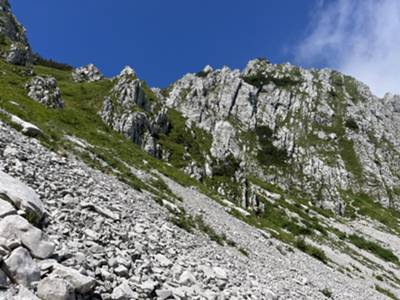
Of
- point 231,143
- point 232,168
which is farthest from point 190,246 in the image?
point 231,143

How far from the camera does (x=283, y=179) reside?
616 ft

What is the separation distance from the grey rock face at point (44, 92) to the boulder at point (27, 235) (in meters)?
53.1

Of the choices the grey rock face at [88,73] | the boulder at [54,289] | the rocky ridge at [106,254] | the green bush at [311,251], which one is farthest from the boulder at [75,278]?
the grey rock face at [88,73]

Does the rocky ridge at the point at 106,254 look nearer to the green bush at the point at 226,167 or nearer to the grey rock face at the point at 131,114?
the green bush at the point at 226,167

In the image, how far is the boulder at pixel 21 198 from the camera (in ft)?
30.2

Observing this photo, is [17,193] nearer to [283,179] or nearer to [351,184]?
[283,179]

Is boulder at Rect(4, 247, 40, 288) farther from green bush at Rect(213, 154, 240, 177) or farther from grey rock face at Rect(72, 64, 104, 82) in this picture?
grey rock face at Rect(72, 64, 104, 82)

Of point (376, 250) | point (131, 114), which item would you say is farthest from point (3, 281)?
point (376, 250)

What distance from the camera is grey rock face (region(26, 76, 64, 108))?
2293 inches

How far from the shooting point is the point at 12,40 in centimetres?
9750

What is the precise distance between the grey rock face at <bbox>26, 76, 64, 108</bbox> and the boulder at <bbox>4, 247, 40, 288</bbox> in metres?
54.2

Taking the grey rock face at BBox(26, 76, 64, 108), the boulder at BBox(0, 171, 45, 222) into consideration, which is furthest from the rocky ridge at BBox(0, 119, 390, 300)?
Result: the grey rock face at BBox(26, 76, 64, 108)

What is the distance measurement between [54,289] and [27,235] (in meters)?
1.65

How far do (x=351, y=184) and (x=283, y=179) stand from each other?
130ft
